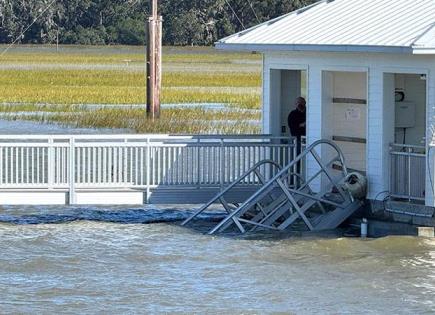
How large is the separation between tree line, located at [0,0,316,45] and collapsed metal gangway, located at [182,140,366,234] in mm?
91836

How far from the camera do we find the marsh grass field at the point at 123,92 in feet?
148

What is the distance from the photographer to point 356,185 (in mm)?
22938

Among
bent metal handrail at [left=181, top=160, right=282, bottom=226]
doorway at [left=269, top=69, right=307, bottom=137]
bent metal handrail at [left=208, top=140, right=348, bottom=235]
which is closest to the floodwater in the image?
bent metal handrail at [left=208, top=140, right=348, bottom=235]

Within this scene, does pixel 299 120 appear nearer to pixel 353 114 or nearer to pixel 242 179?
pixel 353 114

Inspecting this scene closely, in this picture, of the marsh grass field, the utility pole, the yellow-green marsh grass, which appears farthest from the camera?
the marsh grass field

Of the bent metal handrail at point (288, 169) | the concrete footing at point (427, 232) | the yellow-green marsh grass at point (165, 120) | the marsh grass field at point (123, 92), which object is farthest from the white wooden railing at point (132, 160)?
the marsh grass field at point (123, 92)

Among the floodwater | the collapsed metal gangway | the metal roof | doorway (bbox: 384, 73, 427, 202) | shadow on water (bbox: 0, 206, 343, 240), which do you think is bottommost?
the floodwater

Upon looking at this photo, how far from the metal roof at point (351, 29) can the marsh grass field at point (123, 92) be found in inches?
593

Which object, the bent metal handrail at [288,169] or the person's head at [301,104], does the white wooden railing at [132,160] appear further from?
the bent metal handrail at [288,169]

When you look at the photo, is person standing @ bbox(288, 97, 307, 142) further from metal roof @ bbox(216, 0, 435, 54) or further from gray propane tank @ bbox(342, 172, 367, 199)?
gray propane tank @ bbox(342, 172, 367, 199)

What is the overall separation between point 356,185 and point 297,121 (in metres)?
2.26

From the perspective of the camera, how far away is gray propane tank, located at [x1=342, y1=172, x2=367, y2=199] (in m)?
22.9

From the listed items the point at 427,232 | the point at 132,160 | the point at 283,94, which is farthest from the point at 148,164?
the point at 427,232

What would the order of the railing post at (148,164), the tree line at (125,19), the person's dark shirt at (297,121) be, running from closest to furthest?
the railing post at (148,164) → the person's dark shirt at (297,121) → the tree line at (125,19)
